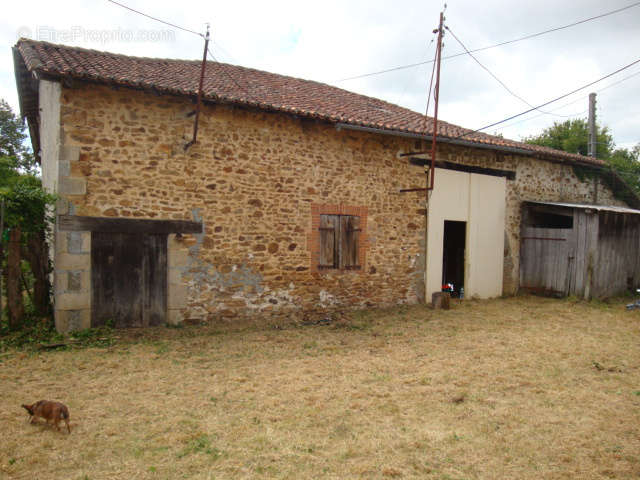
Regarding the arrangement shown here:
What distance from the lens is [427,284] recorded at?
33.7 feet

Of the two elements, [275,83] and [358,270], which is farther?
[275,83]

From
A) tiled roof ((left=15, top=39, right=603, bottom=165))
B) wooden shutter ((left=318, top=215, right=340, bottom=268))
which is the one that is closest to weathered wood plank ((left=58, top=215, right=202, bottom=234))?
tiled roof ((left=15, top=39, right=603, bottom=165))

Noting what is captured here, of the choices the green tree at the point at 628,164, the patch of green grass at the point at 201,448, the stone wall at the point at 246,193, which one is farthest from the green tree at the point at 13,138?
the green tree at the point at 628,164

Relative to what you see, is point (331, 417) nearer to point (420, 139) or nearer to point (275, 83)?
point (420, 139)

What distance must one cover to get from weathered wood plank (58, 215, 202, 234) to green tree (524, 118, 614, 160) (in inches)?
887

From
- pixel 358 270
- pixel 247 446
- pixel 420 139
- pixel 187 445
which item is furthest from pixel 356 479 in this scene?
pixel 420 139

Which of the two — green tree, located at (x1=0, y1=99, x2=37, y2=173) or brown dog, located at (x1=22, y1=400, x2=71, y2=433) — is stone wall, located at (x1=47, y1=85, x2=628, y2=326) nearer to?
brown dog, located at (x1=22, y1=400, x2=71, y2=433)

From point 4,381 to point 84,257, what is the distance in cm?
230

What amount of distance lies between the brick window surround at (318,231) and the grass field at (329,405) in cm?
165

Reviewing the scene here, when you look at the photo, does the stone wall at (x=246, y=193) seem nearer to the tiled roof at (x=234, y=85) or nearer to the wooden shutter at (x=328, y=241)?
the wooden shutter at (x=328, y=241)

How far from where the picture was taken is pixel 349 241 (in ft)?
30.3

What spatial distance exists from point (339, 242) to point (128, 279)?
162 inches

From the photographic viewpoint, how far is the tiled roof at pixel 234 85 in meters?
6.83

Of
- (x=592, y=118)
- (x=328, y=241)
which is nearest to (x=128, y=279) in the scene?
(x=328, y=241)
